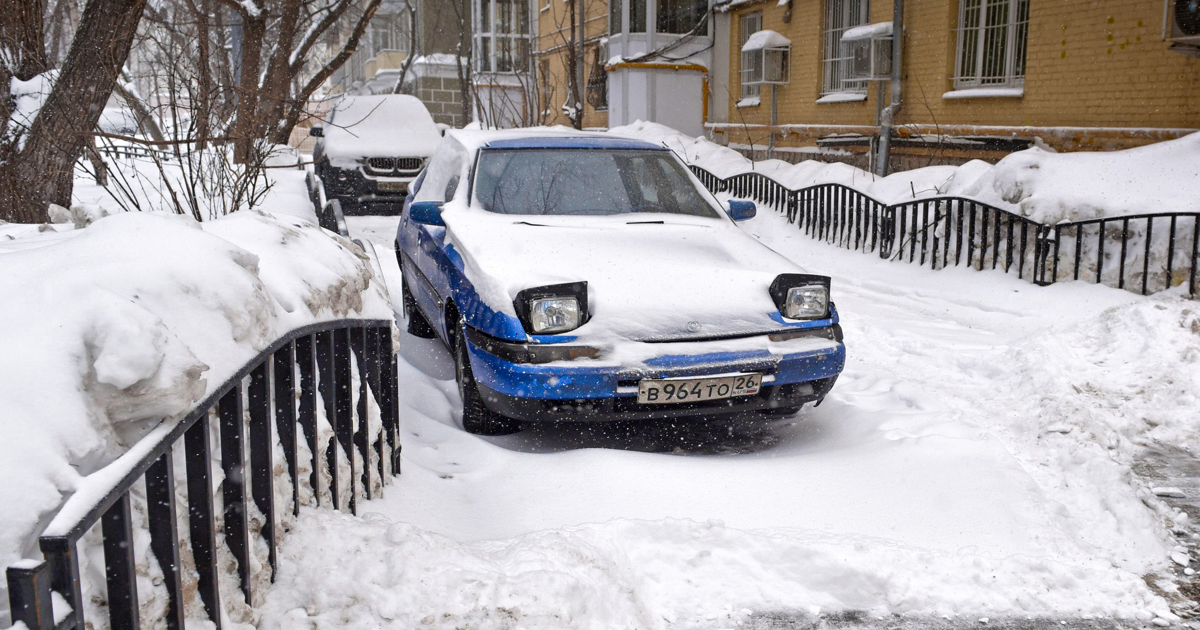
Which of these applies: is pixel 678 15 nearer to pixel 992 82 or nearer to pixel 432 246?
pixel 992 82

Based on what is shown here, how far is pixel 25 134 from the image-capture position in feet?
18.9

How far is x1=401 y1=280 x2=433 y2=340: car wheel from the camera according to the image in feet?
21.7

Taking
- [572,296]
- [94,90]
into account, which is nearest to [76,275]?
[572,296]

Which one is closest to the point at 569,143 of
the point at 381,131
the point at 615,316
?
the point at 615,316

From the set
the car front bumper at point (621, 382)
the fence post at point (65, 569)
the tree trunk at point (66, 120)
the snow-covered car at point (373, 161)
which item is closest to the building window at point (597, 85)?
the snow-covered car at point (373, 161)

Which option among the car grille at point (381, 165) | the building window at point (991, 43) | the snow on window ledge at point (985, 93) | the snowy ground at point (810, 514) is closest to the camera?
the snowy ground at point (810, 514)

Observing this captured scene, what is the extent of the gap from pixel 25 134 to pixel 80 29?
0.72 meters

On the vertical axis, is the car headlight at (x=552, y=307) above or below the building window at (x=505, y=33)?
below

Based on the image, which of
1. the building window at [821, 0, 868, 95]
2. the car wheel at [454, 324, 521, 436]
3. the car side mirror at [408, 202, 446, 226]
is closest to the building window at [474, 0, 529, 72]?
the building window at [821, 0, 868, 95]

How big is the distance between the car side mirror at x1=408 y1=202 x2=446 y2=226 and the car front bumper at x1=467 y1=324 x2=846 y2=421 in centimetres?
116

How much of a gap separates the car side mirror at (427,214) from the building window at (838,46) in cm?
1220

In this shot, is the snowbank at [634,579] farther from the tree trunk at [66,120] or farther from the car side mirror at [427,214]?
the tree trunk at [66,120]

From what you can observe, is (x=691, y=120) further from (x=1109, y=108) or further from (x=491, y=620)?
(x=491, y=620)

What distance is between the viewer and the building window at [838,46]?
1641 cm
